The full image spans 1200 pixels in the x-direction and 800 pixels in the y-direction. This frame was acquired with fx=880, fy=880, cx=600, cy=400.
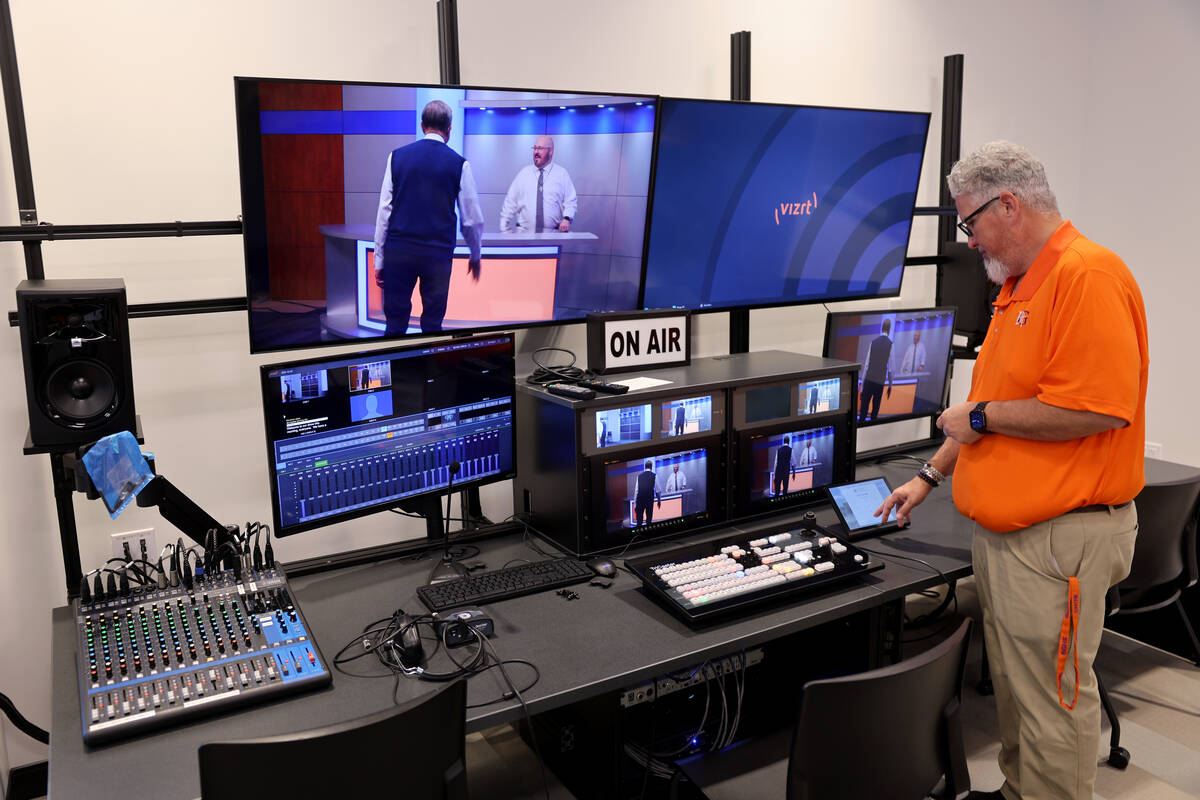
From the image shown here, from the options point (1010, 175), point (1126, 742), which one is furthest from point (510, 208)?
point (1126, 742)

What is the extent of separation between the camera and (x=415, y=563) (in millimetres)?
2287

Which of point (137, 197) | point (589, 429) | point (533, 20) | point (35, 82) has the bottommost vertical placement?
point (589, 429)

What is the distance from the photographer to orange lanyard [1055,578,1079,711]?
196 centimetres

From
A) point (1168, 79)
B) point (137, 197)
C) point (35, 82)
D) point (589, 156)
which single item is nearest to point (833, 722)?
point (589, 156)

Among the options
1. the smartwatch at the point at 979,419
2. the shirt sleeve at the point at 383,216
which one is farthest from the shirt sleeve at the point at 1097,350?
the shirt sleeve at the point at 383,216

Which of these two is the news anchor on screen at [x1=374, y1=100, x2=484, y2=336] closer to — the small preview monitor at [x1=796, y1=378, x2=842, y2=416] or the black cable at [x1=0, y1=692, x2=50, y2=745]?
the small preview monitor at [x1=796, y1=378, x2=842, y2=416]

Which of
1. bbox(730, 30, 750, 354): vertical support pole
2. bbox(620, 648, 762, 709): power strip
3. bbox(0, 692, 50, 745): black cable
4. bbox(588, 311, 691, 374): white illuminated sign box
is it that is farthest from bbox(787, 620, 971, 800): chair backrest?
bbox(0, 692, 50, 745): black cable

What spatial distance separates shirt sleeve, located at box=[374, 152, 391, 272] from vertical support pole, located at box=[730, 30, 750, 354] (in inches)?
49.2

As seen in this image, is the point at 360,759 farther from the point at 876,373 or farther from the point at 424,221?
the point at 876,373

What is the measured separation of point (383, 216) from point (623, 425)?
81cm

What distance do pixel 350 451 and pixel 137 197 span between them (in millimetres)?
893

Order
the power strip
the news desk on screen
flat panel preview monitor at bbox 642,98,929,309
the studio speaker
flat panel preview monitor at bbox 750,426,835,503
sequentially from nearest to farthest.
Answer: the studio speaker → the news desk on screen → the power strip → flat panel preview monitor at bbox 750,426,835,503 → flat panel preview monitor at bbox 642,98,929,309

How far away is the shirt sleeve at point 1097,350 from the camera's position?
1863mm

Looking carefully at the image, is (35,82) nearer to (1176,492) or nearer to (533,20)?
(533,20)
